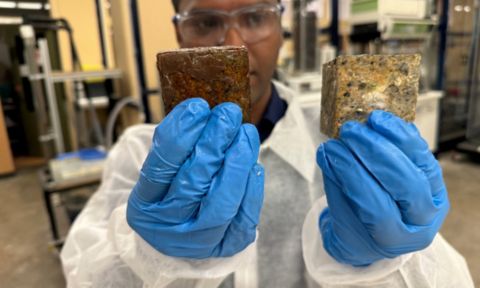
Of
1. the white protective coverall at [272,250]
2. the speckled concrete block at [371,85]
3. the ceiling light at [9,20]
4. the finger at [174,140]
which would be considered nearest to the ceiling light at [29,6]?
the ceiling light at [9,20]

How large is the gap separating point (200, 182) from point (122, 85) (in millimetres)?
2931

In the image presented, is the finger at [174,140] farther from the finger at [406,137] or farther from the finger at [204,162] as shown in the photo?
the finger at [406,137]

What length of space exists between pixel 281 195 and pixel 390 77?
43 cm

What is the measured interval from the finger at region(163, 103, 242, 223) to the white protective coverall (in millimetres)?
146

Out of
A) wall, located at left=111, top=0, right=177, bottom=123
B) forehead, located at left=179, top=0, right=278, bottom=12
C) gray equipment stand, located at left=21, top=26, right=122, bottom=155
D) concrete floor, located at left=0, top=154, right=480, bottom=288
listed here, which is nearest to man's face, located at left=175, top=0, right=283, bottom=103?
forehead, located at left=179, top=0, right=278, bottom=12

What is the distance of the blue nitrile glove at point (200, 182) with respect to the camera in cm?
54

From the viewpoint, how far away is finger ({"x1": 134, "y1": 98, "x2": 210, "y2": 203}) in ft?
1.77

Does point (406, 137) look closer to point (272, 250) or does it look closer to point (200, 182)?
point (200, 182)

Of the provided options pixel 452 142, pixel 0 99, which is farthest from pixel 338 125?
pixel 0 99

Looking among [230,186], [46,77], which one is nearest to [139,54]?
[46,77]

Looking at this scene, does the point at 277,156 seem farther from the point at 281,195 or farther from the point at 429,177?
the point at 429,177

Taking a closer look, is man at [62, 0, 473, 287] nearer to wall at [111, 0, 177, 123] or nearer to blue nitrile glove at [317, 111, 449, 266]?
blue nitrile glove at [317, 111, 449, 266]

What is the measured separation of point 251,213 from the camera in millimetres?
583

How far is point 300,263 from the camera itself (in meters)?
0.84
